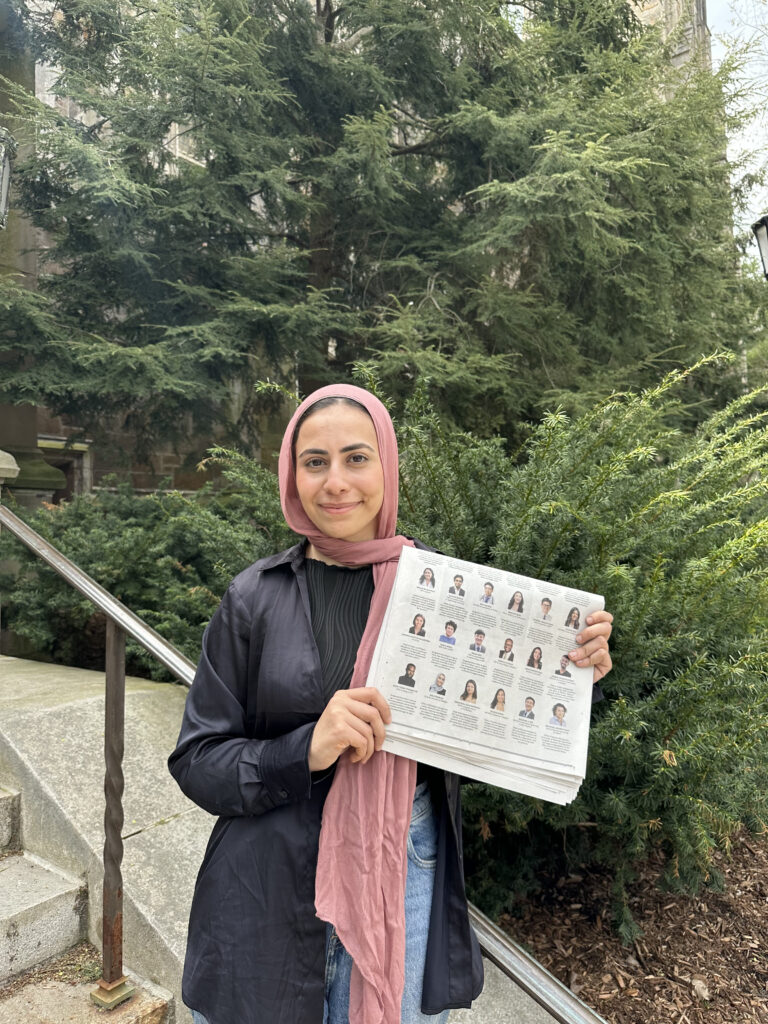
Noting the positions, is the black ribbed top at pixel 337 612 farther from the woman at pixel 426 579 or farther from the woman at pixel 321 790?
the woman at pixel 426 579

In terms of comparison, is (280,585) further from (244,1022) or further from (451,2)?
(451,2)

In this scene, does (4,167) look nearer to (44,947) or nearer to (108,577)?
(108,577)

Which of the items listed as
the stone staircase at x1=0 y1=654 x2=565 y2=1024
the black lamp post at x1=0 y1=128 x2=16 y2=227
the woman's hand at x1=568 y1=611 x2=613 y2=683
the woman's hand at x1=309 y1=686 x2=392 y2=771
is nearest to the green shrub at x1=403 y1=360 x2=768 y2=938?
the stone staircase at x1=0 y1=654 x2=565 y2=1024

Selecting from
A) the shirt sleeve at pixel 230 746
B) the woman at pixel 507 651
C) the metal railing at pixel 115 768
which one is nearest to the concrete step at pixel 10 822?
the metal railing at pixel 115 768

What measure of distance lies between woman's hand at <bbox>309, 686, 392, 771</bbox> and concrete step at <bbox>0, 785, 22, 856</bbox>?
1983mm

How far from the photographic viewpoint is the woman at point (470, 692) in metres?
1.12

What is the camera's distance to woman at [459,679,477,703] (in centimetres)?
112

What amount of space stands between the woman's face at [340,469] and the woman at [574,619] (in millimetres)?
382

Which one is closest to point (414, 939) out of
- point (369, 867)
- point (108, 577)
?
point (369, 867)

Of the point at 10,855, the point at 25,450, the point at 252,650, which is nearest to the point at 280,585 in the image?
the point at 252,650

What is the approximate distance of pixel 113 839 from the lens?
1.94 m

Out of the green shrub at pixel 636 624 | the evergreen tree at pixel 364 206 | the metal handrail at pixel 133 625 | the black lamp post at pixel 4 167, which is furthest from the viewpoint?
the evergreen tree at pixel 364 206

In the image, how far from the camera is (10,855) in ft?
8.15

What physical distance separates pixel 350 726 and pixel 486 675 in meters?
→ 0.23
